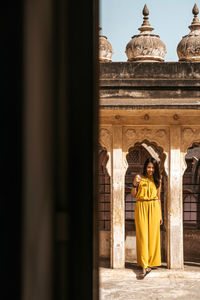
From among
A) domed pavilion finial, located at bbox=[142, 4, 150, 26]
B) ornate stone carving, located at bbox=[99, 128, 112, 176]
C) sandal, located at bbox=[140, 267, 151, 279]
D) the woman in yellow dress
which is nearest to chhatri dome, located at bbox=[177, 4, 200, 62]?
domed pavilion finial, located at bbox=[142, 4, 150, 26]

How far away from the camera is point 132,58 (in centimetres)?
919

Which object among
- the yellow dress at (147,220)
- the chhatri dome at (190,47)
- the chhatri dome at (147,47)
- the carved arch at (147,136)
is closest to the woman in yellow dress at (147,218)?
the yellow dress at (147,220)

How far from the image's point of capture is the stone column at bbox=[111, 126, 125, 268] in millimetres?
8938

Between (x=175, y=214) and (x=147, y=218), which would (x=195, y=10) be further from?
(x=147, y=218)

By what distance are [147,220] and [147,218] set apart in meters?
0.03

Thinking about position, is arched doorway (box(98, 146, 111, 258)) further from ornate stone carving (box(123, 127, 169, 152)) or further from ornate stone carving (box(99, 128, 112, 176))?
ornate stone carving (box(123, 127, 169, 152))

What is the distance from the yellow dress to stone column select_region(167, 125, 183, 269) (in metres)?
0.35

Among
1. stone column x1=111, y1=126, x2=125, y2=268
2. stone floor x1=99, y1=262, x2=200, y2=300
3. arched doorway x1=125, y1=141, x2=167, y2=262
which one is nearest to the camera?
stone floor x1=99, y1=262, x2=200, y2=300

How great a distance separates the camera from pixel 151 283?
814cm

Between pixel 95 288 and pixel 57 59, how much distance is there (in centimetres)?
32

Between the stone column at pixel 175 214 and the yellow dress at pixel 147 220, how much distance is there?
35 centimetres

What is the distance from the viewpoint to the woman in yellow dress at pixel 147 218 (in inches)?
341

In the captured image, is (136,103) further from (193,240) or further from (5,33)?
(5,33)

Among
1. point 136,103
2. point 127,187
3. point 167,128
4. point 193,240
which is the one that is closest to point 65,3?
point 136,103
